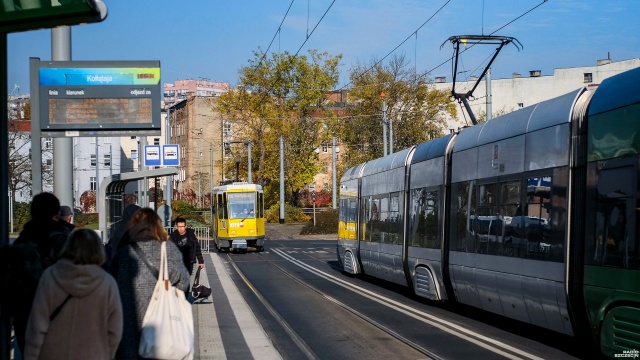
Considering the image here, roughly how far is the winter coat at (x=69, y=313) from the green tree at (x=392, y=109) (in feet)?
216

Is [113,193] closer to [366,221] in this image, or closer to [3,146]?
[366,221]

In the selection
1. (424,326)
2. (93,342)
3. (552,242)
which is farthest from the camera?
(424,326)

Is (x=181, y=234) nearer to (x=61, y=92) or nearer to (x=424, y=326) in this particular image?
(x=61, y=92)

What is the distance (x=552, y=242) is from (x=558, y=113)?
1.64 meters

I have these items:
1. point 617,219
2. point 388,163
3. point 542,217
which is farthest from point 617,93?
point 388,163

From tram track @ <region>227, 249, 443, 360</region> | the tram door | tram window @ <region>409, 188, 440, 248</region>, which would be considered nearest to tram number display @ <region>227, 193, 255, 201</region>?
tram track @ <region>227, 249, 443, 360</region>

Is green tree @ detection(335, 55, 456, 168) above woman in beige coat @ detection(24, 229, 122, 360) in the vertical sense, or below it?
above

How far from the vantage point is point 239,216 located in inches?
1690

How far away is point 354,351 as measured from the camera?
38.7ft

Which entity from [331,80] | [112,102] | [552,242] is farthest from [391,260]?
[331,80]

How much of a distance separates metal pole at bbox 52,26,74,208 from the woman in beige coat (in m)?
8.17

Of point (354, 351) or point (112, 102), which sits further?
point (112, 102)

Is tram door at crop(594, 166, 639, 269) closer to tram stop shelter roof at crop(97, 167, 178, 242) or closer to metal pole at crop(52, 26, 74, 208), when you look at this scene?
A: tram stop shelter roof at crop(97, 167, 178, 242)

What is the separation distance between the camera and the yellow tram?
140 feet
